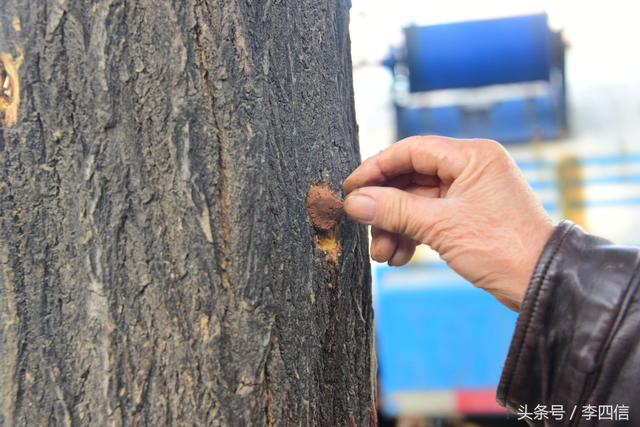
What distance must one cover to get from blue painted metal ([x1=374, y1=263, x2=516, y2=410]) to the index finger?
8.07ft

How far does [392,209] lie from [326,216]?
5.4 inches

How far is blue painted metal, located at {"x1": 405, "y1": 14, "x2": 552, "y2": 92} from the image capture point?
344 centimetres

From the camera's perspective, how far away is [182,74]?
0.88 metres

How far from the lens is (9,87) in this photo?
0.87 m

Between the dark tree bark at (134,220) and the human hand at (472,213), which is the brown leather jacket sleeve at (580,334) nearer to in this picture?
the human hand at (472,213)

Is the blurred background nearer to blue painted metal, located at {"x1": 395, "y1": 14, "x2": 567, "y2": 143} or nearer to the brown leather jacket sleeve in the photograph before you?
blue painted metal, located at {"x1": 395, "y1": 14, "x2": 567, "y2": 143}

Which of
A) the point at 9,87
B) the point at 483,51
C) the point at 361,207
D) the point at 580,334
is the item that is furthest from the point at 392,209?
the point at 483,51

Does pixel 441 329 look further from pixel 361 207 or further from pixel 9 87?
pixel 9 87

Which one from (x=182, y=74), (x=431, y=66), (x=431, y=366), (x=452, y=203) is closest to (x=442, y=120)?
(x=431, y=66)

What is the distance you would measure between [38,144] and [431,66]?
2959mm

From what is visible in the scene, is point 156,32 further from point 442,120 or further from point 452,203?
point 442,120

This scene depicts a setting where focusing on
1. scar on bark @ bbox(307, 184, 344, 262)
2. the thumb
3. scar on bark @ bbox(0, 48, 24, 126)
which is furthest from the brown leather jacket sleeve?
scar on bark @ bbox(0, 48, 24, 126)

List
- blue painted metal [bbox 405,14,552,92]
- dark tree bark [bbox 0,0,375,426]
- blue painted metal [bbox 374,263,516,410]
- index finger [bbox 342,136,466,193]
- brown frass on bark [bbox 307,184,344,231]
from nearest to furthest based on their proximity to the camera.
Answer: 1. dark tree bark [bbox 0,0,375,426]
2. brown frass on bark [bbox 307,184,344,231]
3. index finger [bbox 342,136,466,193]
4. blue painted metal [bbox 405,14,552,92]
5. blue painted metal [bbox 374,263,516,410]

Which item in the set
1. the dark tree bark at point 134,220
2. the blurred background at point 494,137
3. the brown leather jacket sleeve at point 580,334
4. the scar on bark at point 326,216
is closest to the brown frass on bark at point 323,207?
the scar on bark at point 326,216
